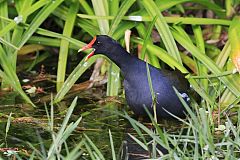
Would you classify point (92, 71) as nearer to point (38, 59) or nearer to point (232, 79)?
point (38, 59)

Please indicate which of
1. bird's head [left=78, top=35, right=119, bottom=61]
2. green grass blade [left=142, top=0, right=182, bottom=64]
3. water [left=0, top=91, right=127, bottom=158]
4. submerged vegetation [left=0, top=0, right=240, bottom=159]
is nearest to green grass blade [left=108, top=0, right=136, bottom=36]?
submerged vegetation [left=0, top=0, right=240, bottom=159]

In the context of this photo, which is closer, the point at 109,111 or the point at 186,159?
the point at 186,159

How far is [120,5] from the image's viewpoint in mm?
6500

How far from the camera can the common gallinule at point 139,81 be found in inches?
224

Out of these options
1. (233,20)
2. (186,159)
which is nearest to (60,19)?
(233,20)

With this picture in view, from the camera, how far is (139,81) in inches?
226

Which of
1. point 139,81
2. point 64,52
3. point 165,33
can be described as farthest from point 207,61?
point 64,52

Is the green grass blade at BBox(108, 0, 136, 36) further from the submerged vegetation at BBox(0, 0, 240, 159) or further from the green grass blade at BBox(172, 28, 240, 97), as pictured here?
the green grass blade at BBox(172, 28, 240, 97)

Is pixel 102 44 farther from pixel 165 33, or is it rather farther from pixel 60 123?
pixel 60 123

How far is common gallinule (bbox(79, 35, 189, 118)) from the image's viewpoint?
5.69 meters

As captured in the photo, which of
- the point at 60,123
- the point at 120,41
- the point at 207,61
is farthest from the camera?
the point at 120,41

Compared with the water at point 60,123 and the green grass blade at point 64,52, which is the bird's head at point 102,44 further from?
the green grass blade at point 64,52

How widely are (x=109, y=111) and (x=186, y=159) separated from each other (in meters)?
2.27

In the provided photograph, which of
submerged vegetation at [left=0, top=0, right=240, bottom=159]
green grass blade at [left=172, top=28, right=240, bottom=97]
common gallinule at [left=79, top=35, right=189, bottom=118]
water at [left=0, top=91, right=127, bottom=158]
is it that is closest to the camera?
water at [left=0, top=91, right=127, bottom=158]
